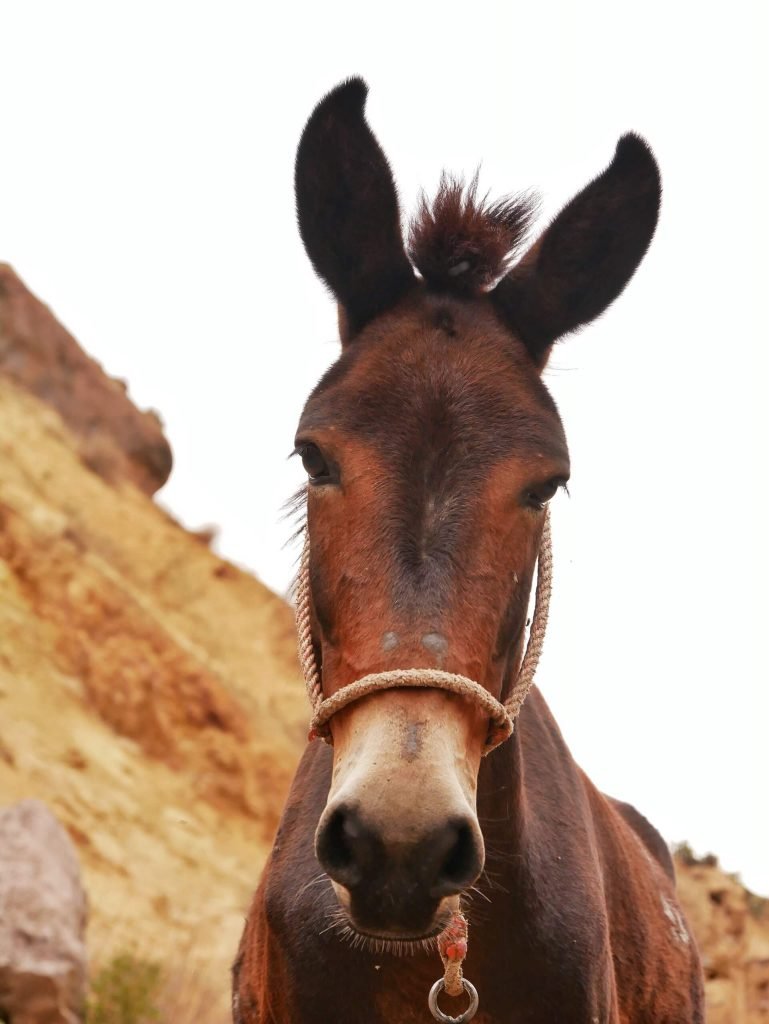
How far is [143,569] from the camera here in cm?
2070

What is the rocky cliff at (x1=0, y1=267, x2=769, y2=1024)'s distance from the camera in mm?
11719

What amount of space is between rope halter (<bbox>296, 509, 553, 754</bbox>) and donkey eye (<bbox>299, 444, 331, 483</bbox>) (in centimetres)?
19

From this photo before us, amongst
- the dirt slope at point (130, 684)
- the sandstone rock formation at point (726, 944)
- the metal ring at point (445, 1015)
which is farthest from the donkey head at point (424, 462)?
the dirt slope at point (130, 684)

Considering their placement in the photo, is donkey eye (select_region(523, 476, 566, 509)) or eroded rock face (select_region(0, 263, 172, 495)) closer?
donkey eye (select_region(523, 476, 566, 509))

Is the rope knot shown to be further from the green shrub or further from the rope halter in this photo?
the green shrub

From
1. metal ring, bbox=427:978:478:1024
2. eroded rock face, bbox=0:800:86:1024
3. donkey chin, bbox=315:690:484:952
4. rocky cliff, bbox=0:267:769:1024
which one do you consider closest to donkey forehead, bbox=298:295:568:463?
donkey chin, bbox=315:690:484:952

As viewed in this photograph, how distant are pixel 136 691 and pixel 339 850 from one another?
14.0 meters

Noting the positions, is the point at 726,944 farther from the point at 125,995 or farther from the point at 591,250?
the point at 591,250

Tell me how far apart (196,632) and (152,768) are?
5.33 m

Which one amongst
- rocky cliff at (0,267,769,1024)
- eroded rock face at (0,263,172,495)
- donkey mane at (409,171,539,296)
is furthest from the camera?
eroded rock face at (0,263,172,495)

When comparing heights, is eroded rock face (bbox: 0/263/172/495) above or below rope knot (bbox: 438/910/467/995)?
above

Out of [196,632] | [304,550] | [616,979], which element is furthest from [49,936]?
[196,632]

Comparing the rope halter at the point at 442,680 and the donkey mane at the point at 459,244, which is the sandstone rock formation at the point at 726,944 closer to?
the rope halter at the point at 442,680

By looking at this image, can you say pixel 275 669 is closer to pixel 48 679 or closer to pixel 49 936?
pixel 48 679
